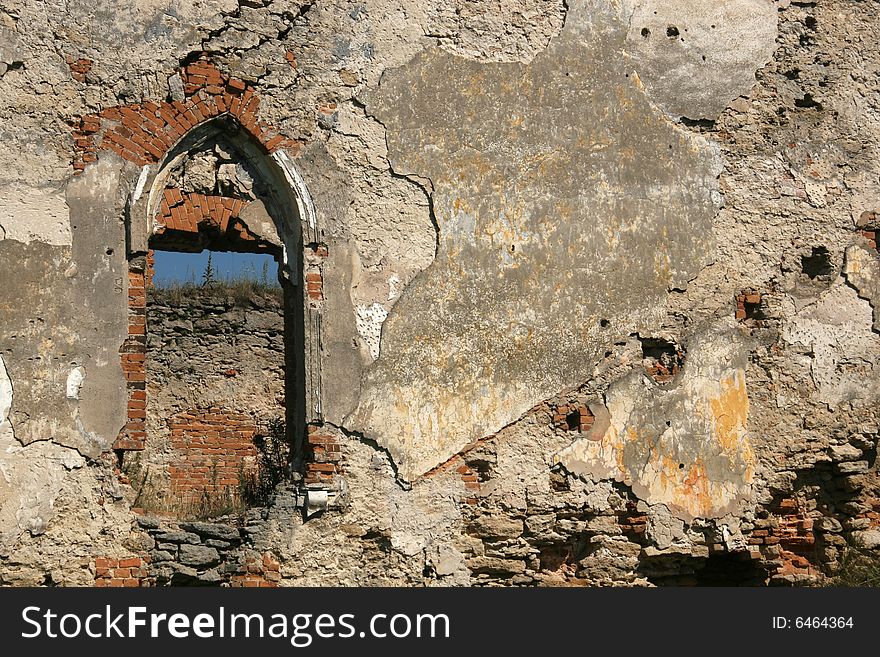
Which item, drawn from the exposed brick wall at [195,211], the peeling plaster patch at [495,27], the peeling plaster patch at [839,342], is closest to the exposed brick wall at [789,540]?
the peeling plaster patch at [839,342]

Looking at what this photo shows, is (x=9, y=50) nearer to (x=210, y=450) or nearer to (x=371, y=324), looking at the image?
(x=371, y=324)

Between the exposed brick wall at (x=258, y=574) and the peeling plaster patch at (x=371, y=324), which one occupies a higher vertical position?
the peeling plaster patch at (x=371, y=324)

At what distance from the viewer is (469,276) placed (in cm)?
718

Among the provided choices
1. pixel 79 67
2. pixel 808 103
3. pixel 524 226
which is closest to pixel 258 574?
Answer: pixel 524 226

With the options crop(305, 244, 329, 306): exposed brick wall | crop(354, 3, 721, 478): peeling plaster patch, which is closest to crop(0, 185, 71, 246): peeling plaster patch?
crop(305, 244, 329, 306): exposed brick wall

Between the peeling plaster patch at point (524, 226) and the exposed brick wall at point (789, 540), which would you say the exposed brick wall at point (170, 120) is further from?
the exposed brick wall at point (789, 540)

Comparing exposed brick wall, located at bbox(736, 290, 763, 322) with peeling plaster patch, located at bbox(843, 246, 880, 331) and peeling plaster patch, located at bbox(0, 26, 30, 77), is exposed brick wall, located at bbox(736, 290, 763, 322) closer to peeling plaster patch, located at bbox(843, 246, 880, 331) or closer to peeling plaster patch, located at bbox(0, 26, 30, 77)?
peeling plaster patch, located at bbox(843, 246, 880, 331)

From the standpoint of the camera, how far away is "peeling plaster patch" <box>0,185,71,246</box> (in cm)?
642

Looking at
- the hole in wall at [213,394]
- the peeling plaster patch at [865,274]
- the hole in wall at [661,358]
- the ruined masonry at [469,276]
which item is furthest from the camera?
the hole in wall at [213,394]

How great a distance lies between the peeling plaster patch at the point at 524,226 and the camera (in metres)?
7.05

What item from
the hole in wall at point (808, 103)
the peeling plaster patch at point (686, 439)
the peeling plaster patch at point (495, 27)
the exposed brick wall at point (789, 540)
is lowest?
the exposed brick wall at point (789, 540)

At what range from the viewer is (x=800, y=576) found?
7.59m

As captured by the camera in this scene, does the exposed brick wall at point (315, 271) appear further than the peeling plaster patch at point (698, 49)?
No

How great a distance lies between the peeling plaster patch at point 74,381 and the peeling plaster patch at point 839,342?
13.7 ft
